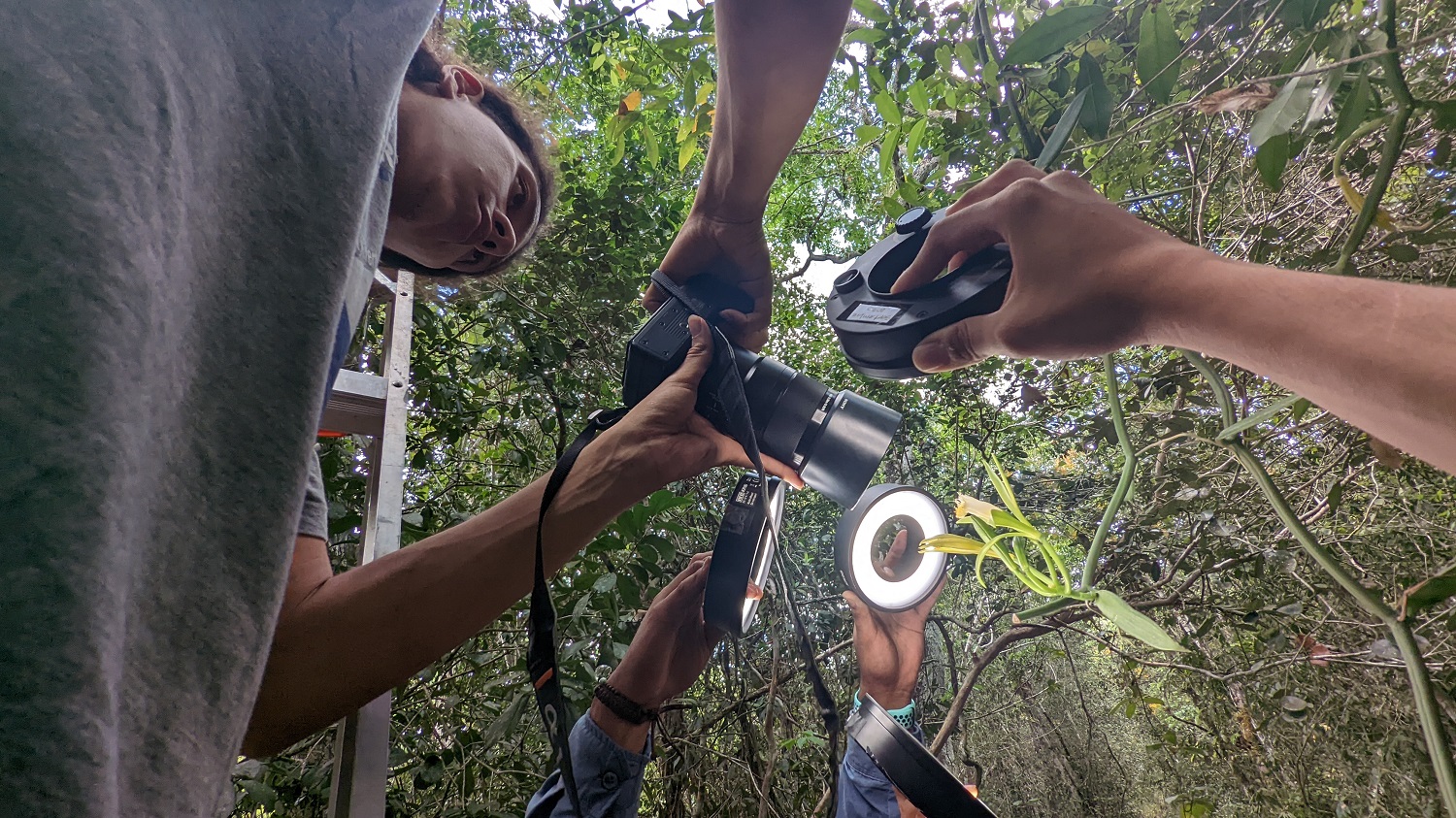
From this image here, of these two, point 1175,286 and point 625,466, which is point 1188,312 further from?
point 625,466

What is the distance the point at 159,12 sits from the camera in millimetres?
200

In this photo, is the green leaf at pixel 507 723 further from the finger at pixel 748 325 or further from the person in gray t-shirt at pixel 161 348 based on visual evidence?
the person in gray t-shirt at pixel 161 348

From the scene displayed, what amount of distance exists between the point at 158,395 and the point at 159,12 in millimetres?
120

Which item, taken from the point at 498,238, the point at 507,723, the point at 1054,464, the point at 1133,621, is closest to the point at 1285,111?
the point at 1133,621

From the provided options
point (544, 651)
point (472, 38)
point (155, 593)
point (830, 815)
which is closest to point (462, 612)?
point (544, 651)

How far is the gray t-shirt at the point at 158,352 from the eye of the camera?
0.15 m

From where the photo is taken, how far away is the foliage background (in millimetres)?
667

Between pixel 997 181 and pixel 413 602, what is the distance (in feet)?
1.82

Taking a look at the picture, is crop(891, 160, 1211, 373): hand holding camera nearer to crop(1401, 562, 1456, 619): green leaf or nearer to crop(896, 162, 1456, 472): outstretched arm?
crop(896, 162, 1456, 472): outstretched arm

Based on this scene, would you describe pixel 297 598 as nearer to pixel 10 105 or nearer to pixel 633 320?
pixel 10 105

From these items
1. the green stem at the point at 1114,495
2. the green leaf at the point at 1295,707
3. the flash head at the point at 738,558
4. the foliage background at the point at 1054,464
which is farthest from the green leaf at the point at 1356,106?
the green leaf at the point at 1295,707

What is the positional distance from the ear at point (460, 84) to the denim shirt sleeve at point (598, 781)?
0.74 m

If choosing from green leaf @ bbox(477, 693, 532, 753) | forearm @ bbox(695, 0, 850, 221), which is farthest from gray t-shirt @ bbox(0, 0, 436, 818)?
green leaf @ bbox(477, 693, 532, 753)

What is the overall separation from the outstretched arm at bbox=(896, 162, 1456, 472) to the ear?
574 mm
